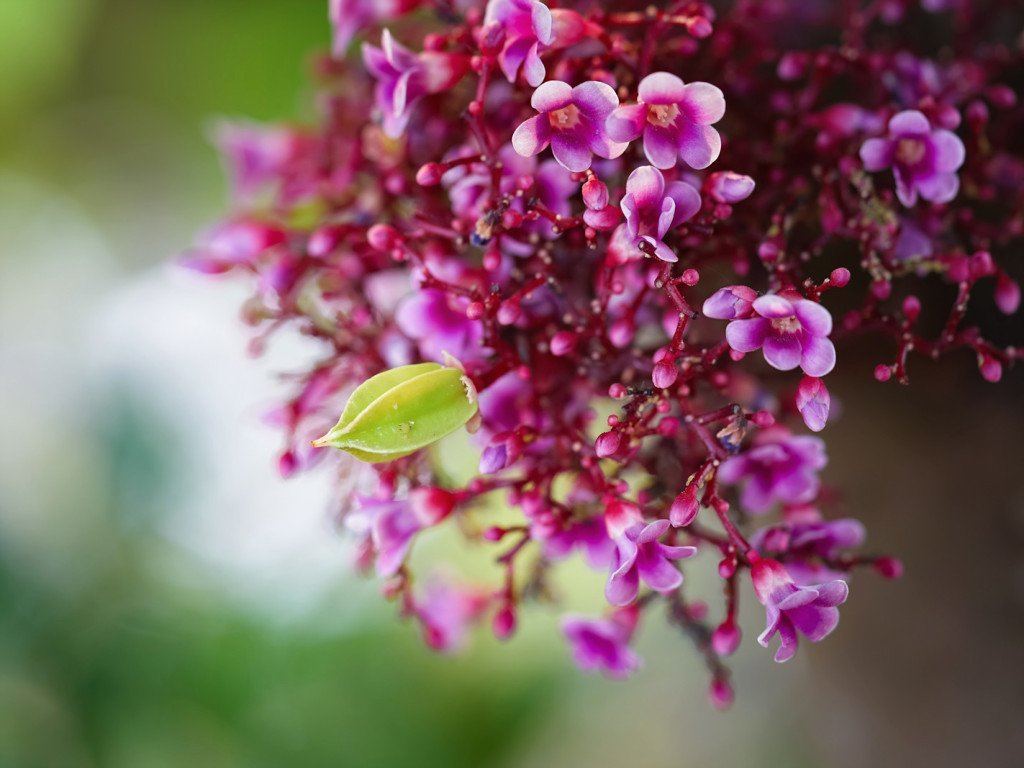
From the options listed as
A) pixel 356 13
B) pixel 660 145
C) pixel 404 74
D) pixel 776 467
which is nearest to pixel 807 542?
pixel 776 467

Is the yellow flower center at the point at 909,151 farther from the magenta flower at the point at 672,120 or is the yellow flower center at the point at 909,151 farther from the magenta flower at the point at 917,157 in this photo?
the magenta flower at the point at 672,120

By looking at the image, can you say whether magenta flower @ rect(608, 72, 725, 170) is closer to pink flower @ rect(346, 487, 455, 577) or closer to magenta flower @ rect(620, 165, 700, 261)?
magenta flower @ rect(620, 165, 700, 261)

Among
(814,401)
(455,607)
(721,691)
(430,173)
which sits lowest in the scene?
(455,607)

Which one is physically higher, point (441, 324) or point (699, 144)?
point (699, 144)

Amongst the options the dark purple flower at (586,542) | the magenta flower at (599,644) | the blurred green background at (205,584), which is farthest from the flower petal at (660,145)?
the blurred green background at (205,584)

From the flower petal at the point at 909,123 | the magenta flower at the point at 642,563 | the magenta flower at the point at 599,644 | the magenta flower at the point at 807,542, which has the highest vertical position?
the flower petal at the point at 909,123

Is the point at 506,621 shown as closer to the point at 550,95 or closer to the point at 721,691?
the point at 721,691
